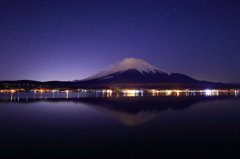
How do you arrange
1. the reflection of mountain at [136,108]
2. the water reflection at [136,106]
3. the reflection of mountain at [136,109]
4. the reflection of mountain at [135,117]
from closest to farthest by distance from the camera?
1. the reflection of mountain at [135,117]
2. the reflection of mountain at [136,109]
3. the reflection of mountain at [136,108]
4. the water reflection at [136,106]

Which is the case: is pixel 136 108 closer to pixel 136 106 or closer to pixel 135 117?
pixel 136 106

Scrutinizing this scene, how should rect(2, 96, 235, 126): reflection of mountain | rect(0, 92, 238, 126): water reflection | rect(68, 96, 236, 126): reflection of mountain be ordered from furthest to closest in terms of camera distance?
rect(0, 92, 238, 126): water reflection, rect(2, 96, 235, 126): reflection of mountain, rect(68, 96, 236, 126): reflection of mountain

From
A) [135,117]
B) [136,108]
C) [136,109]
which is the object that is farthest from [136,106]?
[135,117]

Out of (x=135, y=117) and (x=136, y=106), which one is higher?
(x=135, y=117)

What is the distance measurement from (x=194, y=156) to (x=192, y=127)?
184 inches

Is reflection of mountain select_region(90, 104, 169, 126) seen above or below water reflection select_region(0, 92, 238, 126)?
above

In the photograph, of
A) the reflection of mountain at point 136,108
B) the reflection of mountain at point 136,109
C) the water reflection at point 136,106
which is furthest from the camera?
the water reflection at point 136,106

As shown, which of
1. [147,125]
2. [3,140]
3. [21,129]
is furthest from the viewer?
[147,125]

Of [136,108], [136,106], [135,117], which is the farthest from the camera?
[136,106]

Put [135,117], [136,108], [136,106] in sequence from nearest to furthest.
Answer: [135,117] → [136,108] → [136,106]

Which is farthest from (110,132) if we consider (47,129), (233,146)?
(233,146)

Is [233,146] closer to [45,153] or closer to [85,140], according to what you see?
[85,140]

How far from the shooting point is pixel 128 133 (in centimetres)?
960

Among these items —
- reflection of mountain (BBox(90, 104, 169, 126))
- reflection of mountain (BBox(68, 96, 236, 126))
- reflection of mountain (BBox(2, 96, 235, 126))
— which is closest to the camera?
reflection of mountain (BBox(90, 104, 169, 126))
